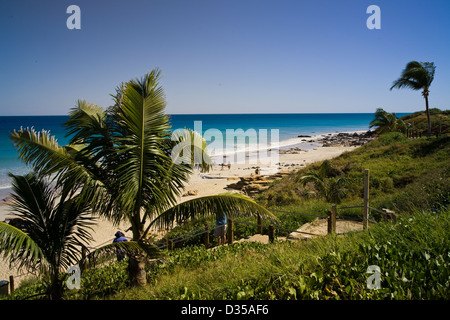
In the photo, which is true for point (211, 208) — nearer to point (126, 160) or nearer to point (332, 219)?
point (126, 160)

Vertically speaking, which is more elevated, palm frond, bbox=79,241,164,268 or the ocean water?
the ocean water

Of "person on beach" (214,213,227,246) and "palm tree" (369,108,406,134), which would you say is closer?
"person on beach" (214,213,227,246)

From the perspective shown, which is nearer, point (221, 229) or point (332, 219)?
point (332, 219)

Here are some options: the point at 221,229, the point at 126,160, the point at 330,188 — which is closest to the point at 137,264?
the point at 126,160

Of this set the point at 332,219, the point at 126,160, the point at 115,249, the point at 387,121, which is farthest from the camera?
the point at 387,121

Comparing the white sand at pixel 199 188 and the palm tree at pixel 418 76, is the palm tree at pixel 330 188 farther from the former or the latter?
the palm tree at pixel 418 76

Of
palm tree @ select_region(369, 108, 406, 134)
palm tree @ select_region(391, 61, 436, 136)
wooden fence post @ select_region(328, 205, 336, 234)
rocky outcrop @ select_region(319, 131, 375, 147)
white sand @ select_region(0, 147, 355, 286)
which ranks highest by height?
palm tree @ select_region(391, 61, 436, 136)

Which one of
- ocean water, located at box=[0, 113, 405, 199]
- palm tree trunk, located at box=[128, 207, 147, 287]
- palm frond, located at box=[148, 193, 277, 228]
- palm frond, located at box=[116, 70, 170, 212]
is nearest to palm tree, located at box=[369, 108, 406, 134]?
ocean water, located at box=[0, 113, 405, 199]

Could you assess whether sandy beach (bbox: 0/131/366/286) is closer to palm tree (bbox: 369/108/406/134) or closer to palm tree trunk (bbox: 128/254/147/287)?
palm tree trunk (bbox: 128/254/147/287)

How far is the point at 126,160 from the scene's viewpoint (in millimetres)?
4902

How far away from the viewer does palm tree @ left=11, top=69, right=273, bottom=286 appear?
464 centimetres
